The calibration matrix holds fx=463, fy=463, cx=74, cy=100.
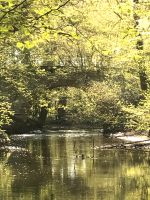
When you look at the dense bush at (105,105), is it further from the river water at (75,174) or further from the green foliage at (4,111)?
the river water at (75,174)

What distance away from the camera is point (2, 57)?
2884 cm

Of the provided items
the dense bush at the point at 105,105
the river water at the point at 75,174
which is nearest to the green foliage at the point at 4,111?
the river water at the point at 75,174

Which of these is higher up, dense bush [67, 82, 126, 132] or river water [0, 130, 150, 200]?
dense bush [67, 82, 126, 132]

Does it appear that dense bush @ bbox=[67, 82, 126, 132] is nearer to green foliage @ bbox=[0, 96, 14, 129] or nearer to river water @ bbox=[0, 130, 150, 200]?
green foliage @ bbox=[0, 96, 14, 129]

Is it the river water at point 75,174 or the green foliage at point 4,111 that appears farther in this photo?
the green foliage at point 4,111

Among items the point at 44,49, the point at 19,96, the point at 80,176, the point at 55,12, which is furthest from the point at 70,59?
the point at 55,12

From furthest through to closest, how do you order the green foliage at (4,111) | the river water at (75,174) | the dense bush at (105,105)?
1. the dense bush at (105,105)
2. the green foliage at (4,111)
3. the river water at (75,174)

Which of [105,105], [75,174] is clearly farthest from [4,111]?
[105,105]

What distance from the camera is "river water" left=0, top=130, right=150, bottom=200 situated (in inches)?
612

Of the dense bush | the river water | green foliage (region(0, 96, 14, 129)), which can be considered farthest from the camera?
the dense bush

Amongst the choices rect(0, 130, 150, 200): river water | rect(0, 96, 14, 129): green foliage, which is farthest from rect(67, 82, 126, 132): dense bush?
rect(0, 130, 150, 200): river water

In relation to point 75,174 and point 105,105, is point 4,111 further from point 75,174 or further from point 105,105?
point 105,105

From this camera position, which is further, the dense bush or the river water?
the dense bush

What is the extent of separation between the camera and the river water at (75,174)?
→ 51.0 ft
